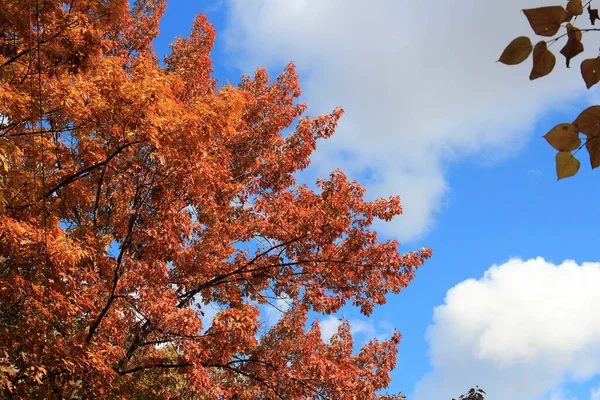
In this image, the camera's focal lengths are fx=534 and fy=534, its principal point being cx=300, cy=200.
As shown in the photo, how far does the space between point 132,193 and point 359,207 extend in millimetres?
3836

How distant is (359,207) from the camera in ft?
30.8

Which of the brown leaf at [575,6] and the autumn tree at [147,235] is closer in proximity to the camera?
the brown leaf at [575,6]

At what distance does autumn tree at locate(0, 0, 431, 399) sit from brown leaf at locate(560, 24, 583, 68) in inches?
190

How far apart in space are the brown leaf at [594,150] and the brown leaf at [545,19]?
272 millimetres

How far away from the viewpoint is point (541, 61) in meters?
1.27

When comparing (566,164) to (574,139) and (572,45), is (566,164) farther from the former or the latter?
(572,45)

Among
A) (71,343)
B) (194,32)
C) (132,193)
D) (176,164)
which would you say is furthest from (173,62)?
(71,343)

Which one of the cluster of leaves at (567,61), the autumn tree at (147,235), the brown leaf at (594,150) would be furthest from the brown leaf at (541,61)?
the autumn tree at (147,235)

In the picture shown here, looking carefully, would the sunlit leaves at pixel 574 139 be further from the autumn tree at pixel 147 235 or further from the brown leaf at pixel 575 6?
the autumn tree at pixel 147 235

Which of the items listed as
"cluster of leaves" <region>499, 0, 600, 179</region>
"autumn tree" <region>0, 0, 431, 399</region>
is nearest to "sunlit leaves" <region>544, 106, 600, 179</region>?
"cluster of leaves" <region>499, 0, 600, 179</region>

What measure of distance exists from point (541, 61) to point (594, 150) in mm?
243

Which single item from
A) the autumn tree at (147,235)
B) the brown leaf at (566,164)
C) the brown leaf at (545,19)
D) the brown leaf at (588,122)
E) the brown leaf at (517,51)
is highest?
the autumn tree at (147,235)

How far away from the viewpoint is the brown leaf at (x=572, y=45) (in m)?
1.25

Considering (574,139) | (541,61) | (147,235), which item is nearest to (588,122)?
(574,139)
